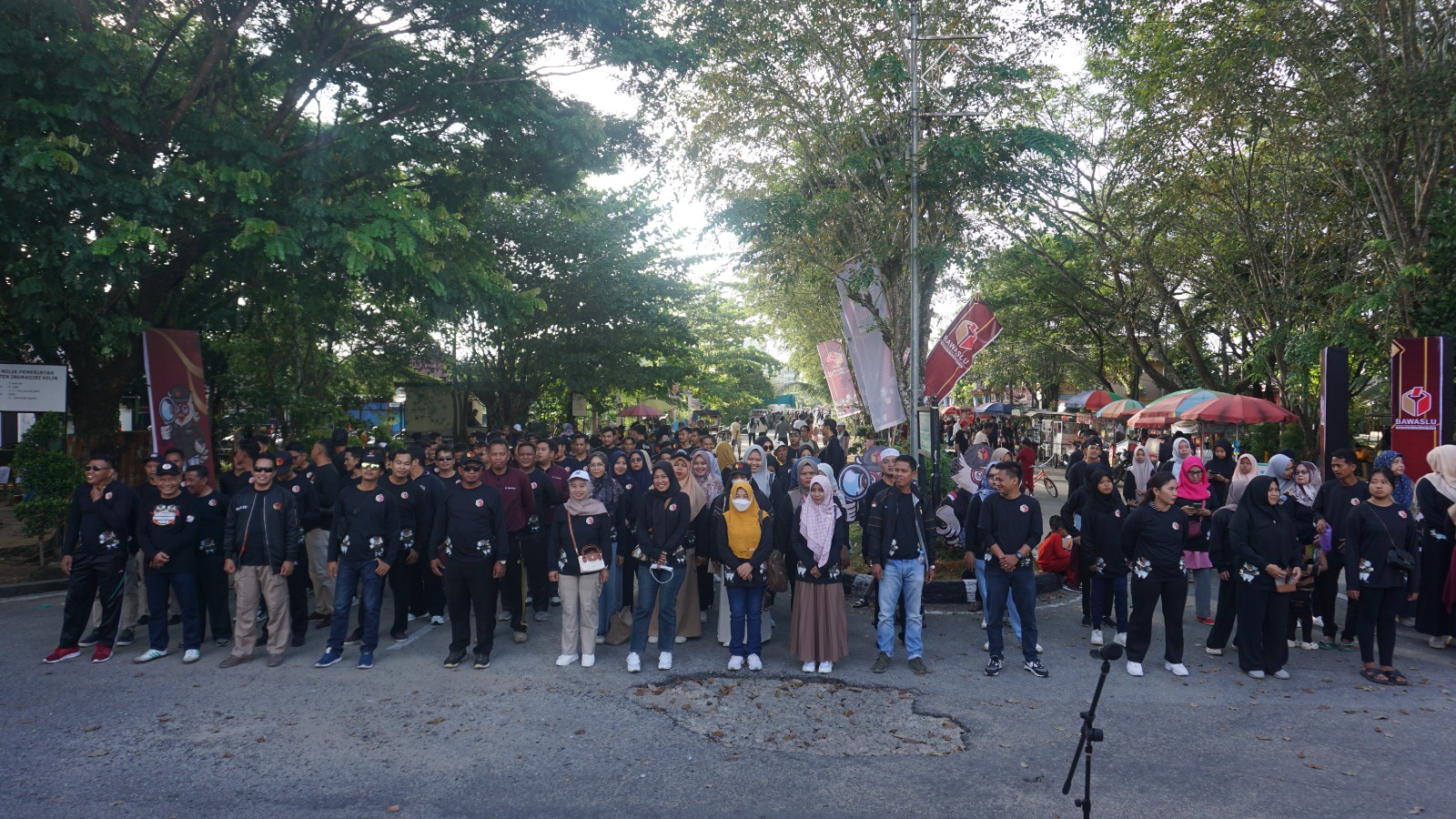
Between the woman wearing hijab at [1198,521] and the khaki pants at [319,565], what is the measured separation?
8.18 m

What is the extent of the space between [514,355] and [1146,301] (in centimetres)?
1735

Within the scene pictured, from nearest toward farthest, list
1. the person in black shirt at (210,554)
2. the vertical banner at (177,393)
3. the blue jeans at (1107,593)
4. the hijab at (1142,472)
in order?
the person in black shirt at (210,554)
the blue jeans at (1107,593)
the hijab at (1142,472)
the vertical banner at (177,393)

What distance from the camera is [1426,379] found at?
11.4m

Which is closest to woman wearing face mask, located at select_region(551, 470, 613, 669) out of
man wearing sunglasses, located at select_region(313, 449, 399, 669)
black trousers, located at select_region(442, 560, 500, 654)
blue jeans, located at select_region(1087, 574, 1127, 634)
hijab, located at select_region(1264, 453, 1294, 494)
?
black trousers, located at select_region(442, 560, 500, 654)

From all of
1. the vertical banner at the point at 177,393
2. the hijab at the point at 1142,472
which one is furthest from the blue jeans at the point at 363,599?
the hijab at the point at 1142,472

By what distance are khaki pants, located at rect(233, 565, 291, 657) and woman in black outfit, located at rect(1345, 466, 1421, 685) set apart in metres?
8.83

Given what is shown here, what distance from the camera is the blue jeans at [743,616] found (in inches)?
277

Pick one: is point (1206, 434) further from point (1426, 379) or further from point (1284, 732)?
point (1284, 732)

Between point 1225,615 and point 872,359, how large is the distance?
688cm

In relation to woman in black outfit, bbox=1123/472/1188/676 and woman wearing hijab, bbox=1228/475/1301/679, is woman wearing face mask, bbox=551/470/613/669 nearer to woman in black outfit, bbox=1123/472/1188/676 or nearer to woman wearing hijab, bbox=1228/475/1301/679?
woman in black outfit, bbox=1123/472/1188/676

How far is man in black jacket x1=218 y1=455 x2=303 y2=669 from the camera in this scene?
7043 mm

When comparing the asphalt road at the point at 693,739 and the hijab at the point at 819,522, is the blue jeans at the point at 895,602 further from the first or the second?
the hijab at the point at 819,522

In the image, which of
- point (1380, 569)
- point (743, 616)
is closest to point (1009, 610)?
point (743, 616)

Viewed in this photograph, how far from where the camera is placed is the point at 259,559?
23.2 feet
